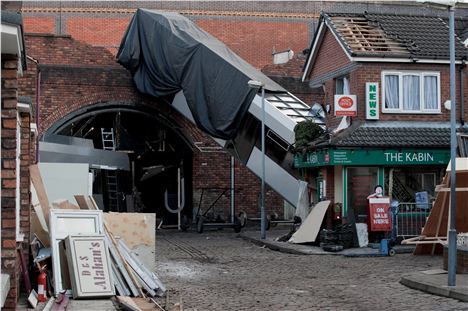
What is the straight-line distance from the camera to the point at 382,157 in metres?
20.3

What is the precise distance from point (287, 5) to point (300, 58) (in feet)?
43.9

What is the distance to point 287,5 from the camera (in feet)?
146

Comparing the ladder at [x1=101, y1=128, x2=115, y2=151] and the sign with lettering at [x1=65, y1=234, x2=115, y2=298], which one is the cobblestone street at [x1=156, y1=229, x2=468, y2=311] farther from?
the ladder at [x1=101, y1=128, x2=115, y2=151]

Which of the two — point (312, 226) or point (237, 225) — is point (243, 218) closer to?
point (237, 225)

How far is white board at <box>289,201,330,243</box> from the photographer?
2080cm

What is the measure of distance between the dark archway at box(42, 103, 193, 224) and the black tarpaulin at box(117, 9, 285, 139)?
1.97 meters

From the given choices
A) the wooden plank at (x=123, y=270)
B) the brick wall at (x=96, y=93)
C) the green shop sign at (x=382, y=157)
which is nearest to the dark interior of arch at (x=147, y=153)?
the brick wall at (x=96, y=93)

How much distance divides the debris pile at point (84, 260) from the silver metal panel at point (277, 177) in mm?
11776

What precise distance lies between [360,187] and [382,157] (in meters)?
1.11

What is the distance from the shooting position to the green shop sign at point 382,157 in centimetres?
2008

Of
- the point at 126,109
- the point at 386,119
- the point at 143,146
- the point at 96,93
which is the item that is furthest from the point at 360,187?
the point at 96,93

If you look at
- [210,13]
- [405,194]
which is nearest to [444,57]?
[405,194]

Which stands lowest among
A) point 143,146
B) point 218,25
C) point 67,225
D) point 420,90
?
point 67,225

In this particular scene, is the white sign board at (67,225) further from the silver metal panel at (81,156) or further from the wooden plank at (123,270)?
the silver metal panel at (81,156)
